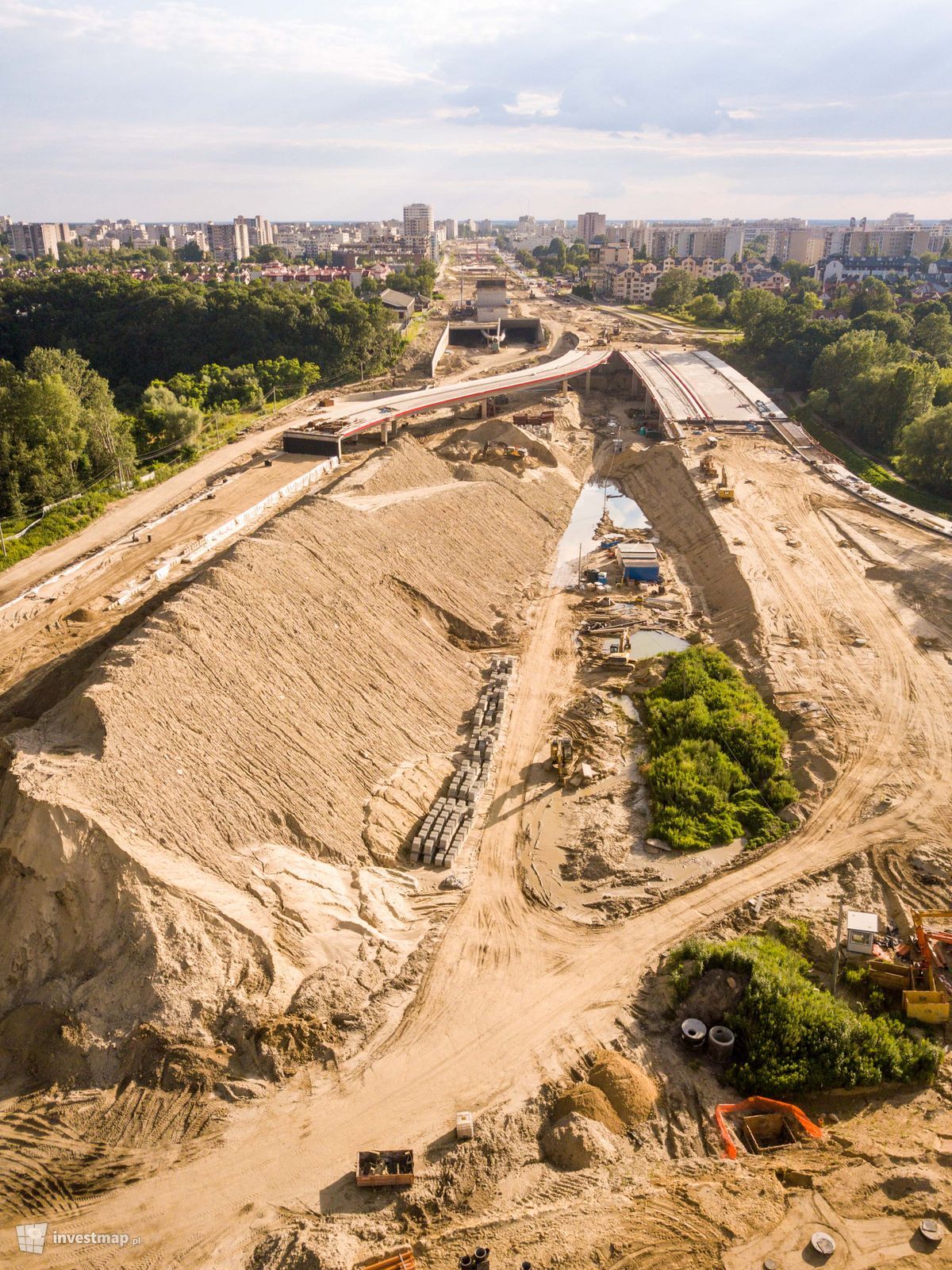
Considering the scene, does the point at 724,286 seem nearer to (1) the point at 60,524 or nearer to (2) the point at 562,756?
(1) the point at 60,524

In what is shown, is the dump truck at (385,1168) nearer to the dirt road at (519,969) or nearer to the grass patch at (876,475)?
the dirt road at (519,969)

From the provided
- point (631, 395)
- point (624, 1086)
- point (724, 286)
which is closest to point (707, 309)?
point (724, 286)

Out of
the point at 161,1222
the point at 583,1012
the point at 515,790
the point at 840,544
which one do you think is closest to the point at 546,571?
the point at 840,544

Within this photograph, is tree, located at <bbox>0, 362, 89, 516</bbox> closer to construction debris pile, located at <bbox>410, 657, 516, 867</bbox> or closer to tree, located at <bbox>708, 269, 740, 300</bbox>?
construction debris pile, located at <bbox>410, 657, 516, 867</bbox>

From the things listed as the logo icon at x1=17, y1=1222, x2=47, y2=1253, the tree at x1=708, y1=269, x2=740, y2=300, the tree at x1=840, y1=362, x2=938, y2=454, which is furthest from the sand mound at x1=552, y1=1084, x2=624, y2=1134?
the tree at x1=708, y1=269, x2=740, y2=300

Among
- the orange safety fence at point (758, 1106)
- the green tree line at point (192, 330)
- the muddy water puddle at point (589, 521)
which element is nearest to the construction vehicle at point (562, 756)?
the orange safety fence at point (758, 1106)

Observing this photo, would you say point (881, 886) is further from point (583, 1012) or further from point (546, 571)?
point (546, 571)

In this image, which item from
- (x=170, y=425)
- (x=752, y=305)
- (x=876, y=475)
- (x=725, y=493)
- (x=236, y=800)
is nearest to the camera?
(x=236, y=800)
